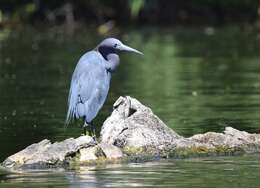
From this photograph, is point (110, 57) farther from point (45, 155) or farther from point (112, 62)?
point (45, 155)

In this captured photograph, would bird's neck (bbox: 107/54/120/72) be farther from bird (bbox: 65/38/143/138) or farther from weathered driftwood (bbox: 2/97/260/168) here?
weathered driftwood (bbox: 2/97/260/168)

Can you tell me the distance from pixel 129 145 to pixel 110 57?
143cm

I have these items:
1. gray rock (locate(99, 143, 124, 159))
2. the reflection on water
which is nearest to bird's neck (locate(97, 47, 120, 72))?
gray rock (locate(99, 143, 124, 159))

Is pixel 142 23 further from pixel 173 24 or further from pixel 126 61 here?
pixel 126 61

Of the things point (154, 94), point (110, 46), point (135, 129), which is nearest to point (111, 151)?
point (135, 129)

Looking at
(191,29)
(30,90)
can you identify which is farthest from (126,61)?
(191,29)

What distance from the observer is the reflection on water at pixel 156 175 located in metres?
10.1

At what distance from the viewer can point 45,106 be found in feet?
58.6

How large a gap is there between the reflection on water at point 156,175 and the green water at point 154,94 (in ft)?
0.03

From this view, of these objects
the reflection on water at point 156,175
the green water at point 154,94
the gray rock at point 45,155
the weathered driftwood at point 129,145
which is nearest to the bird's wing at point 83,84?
the weathered driftwood at point 129,145

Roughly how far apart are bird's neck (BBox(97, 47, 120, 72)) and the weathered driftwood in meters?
0.46

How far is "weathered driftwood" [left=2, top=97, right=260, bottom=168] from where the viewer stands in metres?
11.3

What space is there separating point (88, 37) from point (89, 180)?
27.9m

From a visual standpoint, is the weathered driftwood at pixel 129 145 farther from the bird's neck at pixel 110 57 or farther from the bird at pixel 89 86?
the bird's neck at pixel 110 57
